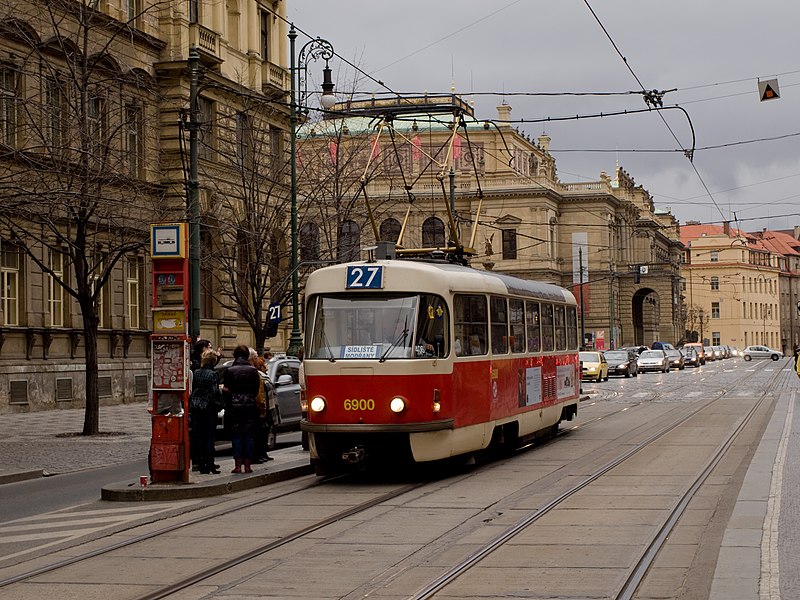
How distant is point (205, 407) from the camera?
55.8 feet

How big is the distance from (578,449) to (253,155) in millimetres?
17909

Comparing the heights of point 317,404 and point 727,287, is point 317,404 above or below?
below

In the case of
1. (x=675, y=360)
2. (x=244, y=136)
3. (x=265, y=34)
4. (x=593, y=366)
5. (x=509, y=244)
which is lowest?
(x=593, y=366)

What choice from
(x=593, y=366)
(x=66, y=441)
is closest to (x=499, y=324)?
(x=66, y=441)

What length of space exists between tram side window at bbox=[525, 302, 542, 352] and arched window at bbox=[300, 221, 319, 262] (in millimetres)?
19713

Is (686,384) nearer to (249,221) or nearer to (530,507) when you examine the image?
(249,221)

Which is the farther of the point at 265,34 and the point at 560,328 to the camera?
the point at 265,34

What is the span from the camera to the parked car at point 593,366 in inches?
2335

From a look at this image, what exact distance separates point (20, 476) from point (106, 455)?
3578 millimetres

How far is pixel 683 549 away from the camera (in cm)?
1100

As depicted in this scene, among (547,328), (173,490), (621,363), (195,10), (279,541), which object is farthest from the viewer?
(621,363)

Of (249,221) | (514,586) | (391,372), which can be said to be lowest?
(514,586)

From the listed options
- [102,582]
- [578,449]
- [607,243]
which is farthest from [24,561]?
[607,243]

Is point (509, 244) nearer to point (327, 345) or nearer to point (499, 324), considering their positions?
point (499, 324)
